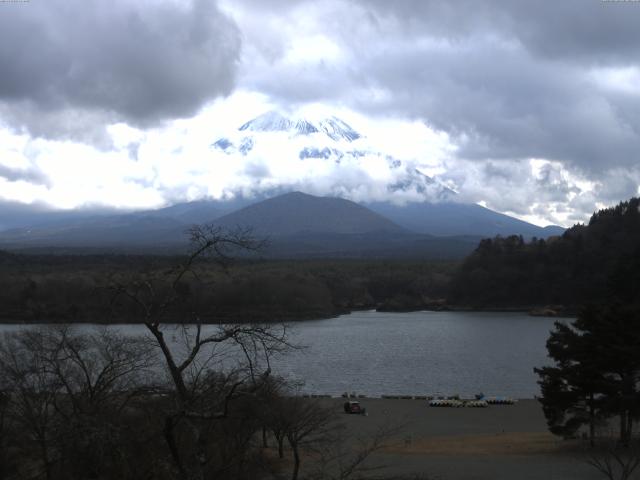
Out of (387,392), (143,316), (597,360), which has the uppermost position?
(143,316)

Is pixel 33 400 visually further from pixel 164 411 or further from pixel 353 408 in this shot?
pixel 353 408

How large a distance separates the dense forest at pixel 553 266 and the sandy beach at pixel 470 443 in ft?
167

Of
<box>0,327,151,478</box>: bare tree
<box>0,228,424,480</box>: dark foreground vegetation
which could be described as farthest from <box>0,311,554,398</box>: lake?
<box>0,228,424,480</box>: dark foreground vegetation

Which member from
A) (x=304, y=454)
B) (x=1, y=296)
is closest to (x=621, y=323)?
(x=304, y=454)

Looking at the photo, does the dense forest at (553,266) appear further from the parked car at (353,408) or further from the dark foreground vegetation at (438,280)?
the parked car at (353,408)

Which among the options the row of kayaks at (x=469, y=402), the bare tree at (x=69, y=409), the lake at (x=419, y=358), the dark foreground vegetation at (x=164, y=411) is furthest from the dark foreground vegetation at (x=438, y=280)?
the dark foreground vegetation at (x=164, y=411)

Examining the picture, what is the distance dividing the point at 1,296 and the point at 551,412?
194 ft

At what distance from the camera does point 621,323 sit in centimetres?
1753

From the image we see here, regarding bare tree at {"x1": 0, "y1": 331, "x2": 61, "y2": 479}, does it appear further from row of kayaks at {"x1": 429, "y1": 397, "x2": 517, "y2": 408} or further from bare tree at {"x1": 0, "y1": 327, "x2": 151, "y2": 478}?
row of kayaks at {"x1": 429, "y1": 397, "x2": 517, "y2": 408}

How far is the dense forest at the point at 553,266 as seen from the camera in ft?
251

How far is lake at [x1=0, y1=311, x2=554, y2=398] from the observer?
1259 inches

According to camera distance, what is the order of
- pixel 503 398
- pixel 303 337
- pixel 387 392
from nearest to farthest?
pixel 503 398 → pixel 387 392 → pixel 303 337

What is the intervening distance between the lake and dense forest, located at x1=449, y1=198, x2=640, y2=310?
48.0ft

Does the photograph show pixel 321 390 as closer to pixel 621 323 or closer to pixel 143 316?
pixel 621 323
